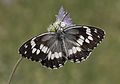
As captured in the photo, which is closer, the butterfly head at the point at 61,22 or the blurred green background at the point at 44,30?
the butterfly head at the point at 61,22

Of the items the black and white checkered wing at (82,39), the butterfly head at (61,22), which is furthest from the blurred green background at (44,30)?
the black and white checkered wing at (82,39)

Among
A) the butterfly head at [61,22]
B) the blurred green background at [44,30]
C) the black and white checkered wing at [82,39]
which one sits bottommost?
the black and white checkered wing at [82,39]

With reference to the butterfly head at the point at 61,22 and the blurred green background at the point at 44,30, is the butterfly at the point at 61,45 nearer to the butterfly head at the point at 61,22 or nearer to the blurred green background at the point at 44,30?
the butterfly head at the point at 61,22

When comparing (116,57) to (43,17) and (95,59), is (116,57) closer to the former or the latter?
(95,59)

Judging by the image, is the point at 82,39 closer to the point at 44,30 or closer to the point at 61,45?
the point at 61,45

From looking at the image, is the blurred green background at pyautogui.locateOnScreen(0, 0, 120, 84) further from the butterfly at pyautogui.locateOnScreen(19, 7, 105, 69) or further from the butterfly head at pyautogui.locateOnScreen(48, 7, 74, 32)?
the butterfly at pyautogui.locateOnScreen(19, 7, 105, 69)

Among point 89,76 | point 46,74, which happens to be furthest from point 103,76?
point 46,74

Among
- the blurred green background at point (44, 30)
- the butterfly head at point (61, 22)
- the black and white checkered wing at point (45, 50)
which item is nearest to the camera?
the black and white checkered wing at point (45, 50)

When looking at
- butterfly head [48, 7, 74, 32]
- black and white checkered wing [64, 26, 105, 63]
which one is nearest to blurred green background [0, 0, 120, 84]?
butterfly head [48, 7, 74, 32]

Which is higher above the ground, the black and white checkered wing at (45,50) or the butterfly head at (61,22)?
the butterfly head at (61,22)
